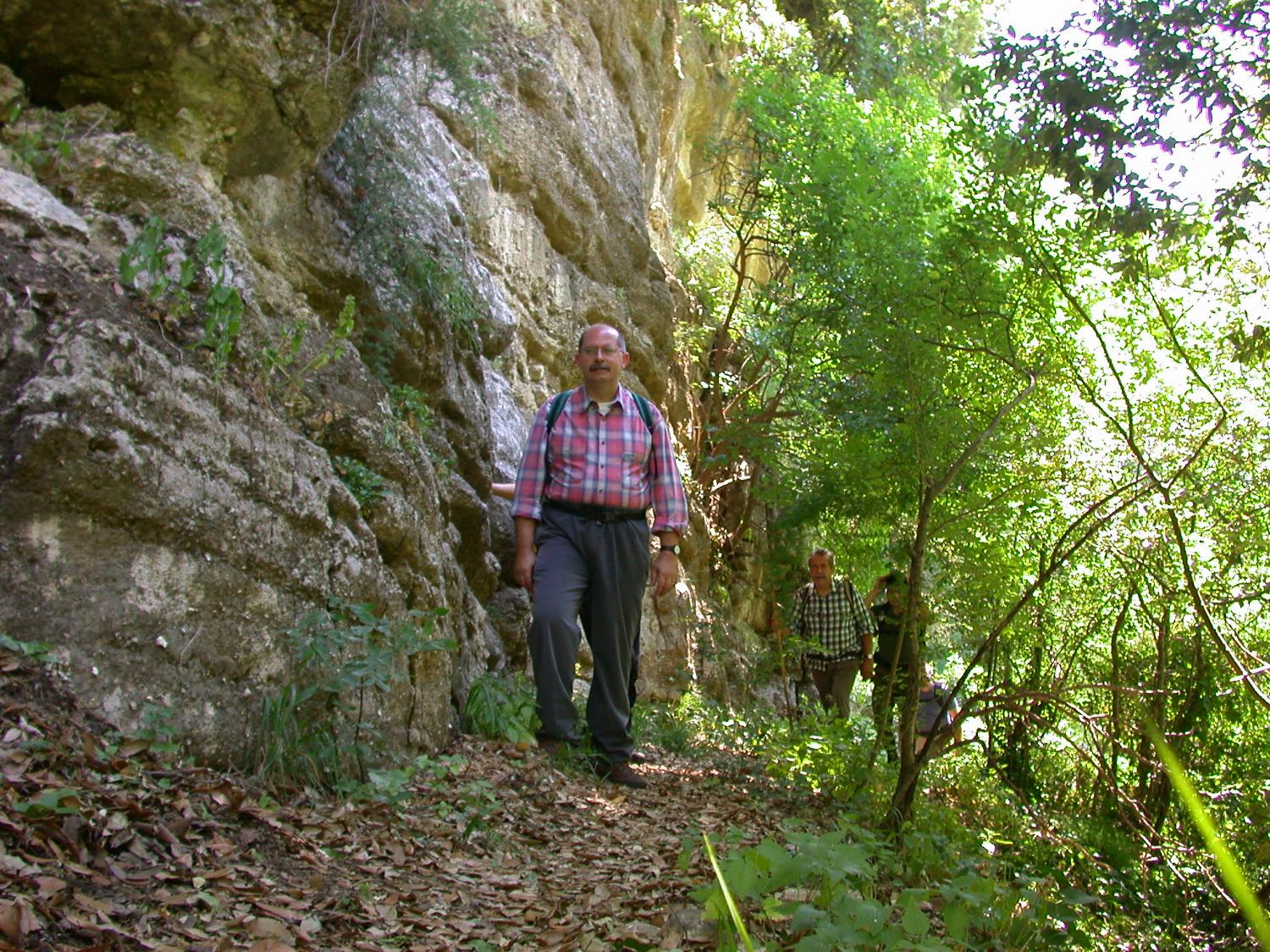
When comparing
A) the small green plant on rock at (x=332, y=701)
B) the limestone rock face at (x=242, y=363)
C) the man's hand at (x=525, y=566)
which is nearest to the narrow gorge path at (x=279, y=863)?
the small green plant on rock at (x=332, y=701)

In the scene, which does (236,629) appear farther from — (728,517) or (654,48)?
(654,48)

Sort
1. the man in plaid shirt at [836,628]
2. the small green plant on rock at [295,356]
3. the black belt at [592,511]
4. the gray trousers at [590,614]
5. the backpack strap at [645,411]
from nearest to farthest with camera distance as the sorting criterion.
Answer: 1. the small green plant on rock at [295,356]
2. the gray trousers at [590,614]
3. the black belt at [592,511]
4. the backpack strap at [645,411]
5. the man in plaid shirt at [836,628]

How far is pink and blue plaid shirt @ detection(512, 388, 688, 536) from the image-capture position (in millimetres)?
5254

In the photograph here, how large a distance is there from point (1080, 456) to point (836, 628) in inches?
86.0

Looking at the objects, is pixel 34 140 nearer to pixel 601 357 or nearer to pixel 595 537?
pixel 601 357

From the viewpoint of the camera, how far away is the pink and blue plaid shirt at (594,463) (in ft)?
17.2

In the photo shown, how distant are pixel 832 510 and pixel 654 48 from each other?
7838 millimetres

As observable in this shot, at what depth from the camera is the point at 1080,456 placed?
24.4 feet

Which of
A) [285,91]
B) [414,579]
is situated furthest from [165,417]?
[285,91]

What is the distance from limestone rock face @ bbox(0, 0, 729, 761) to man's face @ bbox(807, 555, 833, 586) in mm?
2546

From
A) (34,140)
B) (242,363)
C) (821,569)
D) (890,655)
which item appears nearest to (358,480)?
(242,363)

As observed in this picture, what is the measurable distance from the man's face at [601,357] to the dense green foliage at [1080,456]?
1.46m

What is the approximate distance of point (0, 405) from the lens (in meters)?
3.04

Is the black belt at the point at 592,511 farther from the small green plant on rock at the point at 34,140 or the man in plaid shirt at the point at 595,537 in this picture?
the small green plant on rock at the point at 34,140
